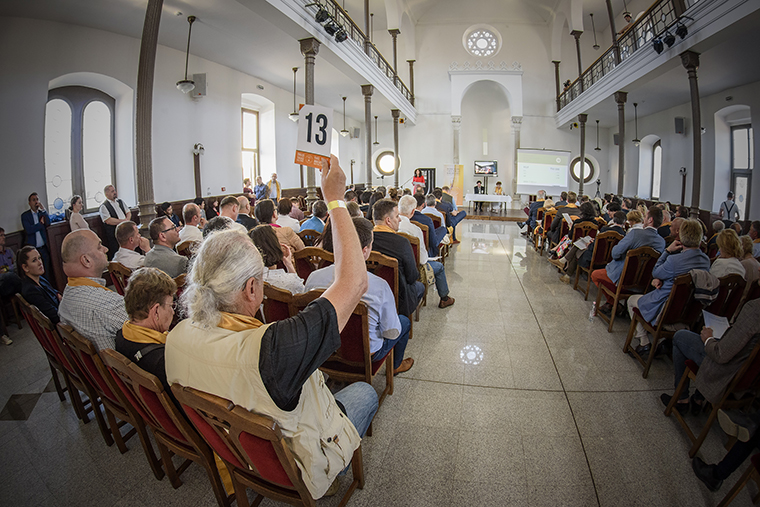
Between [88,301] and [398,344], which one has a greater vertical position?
[88,301]

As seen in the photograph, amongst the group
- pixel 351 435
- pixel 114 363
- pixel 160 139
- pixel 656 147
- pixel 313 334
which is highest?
pixel 656 147

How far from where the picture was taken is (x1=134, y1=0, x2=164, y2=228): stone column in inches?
169

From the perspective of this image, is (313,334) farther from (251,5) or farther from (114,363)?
(251,5)

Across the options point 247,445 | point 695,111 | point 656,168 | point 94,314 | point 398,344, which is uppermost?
point 695,111

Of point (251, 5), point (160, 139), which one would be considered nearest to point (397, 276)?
point (251, 5)

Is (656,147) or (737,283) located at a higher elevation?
(656,147)

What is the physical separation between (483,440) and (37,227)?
17.9ft

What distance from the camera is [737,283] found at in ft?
7.55

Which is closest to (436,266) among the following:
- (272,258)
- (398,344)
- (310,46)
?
(398,344)

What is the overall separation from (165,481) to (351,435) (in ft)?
3.62

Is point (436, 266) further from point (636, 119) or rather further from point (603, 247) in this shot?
point (636, 119)

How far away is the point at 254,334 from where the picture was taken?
3.13 feet

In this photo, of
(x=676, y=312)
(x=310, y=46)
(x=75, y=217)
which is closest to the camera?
(x=676, y=312)

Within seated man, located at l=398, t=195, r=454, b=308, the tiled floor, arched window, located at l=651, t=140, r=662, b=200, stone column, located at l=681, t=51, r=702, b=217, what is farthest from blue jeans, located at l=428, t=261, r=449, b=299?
arched window, located at l=651, t=140, r=662, b=200
